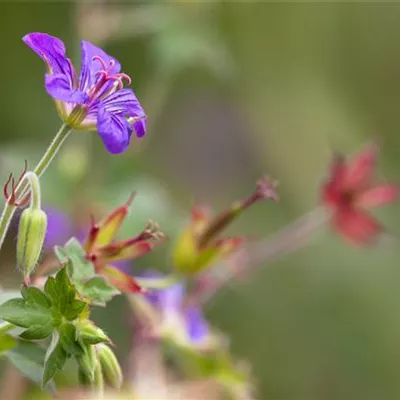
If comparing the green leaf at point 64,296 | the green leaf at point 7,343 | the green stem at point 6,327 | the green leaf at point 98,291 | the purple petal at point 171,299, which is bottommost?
the green stem at point 6,327

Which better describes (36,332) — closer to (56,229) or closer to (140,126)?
(140,126)

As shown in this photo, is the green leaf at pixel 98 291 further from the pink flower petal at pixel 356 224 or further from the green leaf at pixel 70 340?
the pink flower petal at pixel 356 224

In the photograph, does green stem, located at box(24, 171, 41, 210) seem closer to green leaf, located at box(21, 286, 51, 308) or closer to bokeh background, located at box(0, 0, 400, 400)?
green leaf, located at box(21, 286, 51, 308)

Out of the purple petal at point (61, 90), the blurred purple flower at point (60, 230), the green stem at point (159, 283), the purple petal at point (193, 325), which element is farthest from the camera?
the blurred purple flower at point (60, 230)

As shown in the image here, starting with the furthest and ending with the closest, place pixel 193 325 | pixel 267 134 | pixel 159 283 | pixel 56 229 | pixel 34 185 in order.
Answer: pixel 267 134 < pixel 56 229 < pixel 193 325 < pixel 159 283 < pixel 34 185

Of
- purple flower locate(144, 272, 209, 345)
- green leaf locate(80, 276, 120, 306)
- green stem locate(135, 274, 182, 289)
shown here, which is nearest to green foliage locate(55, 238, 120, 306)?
green leaf locate(80, 276, 120, 306)

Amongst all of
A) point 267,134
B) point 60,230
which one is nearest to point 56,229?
point 60,230

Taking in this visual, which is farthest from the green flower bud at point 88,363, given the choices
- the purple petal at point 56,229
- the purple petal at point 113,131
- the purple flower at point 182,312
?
the purple petal at point 56,229
